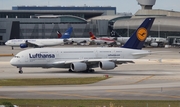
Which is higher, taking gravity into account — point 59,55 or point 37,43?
point 59,55

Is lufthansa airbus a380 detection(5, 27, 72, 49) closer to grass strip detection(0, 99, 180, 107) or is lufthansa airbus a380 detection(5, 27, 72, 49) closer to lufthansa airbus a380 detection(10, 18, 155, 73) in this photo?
lufthansa airbus a380 detection(10, 18, 155, 73)

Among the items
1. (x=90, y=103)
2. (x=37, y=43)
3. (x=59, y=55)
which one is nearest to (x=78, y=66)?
(x=59, y=55)

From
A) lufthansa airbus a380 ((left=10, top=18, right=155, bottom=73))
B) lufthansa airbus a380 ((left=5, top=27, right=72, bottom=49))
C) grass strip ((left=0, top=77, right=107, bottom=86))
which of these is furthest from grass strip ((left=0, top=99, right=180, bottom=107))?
lufthansa airbus a380 ((left=5, top=27, right=72, bottom=49))

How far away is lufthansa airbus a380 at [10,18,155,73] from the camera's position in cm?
6869

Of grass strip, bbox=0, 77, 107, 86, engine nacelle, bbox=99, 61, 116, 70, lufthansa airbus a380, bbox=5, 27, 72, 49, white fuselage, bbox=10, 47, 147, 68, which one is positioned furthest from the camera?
lufthansa airbus a380, bbox=5, 27, 72, 49

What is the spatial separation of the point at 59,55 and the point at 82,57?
3092mm

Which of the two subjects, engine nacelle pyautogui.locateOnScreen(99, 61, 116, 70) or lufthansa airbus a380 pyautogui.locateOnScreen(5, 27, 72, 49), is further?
lufthansa airbus a380 pyautogui.locateOnScreen(5, 27, 72, 49)

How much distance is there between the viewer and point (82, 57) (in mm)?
71875

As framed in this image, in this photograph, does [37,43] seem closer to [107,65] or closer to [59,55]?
[59,55]

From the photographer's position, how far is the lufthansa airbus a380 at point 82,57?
225ft

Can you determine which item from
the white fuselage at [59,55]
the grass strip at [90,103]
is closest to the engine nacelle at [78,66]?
the white fuselage at [59,55]

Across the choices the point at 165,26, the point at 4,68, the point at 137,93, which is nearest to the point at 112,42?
the point at 165,26

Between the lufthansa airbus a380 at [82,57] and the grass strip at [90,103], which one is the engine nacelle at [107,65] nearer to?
the lufthansa airbus a380 at [82,57]

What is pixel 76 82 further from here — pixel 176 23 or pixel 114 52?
pixel 176 23
